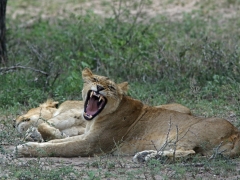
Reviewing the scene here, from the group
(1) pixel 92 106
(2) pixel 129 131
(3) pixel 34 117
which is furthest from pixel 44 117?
(2) pixel 129 131

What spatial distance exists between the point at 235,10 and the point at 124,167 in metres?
7.95

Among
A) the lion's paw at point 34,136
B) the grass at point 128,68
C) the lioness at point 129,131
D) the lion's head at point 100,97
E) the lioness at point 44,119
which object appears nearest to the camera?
the lioness at point 129,131

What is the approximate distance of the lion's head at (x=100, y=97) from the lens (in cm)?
631

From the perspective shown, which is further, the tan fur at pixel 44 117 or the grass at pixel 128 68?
the grass at pixel 128 68

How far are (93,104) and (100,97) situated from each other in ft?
0.43

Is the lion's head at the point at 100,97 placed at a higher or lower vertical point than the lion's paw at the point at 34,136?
higher

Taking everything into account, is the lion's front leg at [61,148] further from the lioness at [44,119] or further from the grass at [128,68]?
the lioness at [44,119]

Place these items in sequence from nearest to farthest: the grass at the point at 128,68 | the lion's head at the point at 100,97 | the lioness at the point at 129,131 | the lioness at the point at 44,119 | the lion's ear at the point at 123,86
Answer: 1. the lioness at the point at 129,131
2. the lion's head at the point at 100,97
3. the lion's ear at the point at 123,86
4. the lioness at the point at 44,119
5. the grass at the point at 128,68

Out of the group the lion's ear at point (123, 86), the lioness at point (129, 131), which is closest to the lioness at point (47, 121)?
the lioness at point (129, 131)

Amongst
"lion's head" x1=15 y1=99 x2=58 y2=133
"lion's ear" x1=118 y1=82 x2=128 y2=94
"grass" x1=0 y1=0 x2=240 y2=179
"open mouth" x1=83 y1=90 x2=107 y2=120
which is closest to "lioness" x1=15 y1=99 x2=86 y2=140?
"lion's head" x1=15 y1=99 x2=58 y2=133

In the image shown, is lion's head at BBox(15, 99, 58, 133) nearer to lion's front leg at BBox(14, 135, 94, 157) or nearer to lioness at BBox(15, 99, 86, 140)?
lioness at BBox(15, 99, 86, 140)

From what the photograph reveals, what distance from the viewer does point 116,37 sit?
993 cm

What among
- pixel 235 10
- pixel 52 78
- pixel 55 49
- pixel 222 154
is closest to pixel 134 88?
pixel 52 78

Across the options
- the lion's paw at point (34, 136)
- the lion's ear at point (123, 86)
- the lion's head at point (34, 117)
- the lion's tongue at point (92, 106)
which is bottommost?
the lion's paw at point (34, 136)
